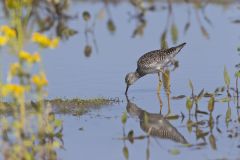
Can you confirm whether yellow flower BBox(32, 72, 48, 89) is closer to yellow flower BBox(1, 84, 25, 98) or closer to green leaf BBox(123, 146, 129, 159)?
yellow flower BBox(1, 84, 25, 98)

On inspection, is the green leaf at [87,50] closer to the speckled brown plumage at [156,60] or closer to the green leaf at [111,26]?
the green leaf at [111,26]

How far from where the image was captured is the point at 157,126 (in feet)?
25.1

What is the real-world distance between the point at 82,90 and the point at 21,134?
13.5 feet

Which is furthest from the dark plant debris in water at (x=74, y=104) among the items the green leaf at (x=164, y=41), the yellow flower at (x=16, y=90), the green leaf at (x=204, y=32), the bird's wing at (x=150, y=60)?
the green leaf at (x=204, y=32)

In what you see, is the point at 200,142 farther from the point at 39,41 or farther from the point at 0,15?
the point at 0,15

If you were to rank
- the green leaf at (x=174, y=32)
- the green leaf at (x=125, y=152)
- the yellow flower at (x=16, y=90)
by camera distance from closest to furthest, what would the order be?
1. the yellow flower at (x=16, y=90)
2. the green leaf at (x=125, y=152)
3. the green leaf at (x=174, y=32)

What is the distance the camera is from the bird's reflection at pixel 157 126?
7.16m

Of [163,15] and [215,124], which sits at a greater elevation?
[163,15]

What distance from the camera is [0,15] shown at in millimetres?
13852

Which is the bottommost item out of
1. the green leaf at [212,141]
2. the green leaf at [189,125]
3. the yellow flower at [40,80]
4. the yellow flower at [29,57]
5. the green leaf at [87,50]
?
the green leaf at [212,141]

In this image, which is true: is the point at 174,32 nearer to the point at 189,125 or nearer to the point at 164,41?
the point at 164,41

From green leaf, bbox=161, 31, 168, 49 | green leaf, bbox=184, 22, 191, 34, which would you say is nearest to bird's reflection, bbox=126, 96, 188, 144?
green leaf, bbox=161, 31, 168, 49

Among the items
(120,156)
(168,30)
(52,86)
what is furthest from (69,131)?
(168,30)

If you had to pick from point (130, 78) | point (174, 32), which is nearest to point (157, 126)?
point (130, 78)
